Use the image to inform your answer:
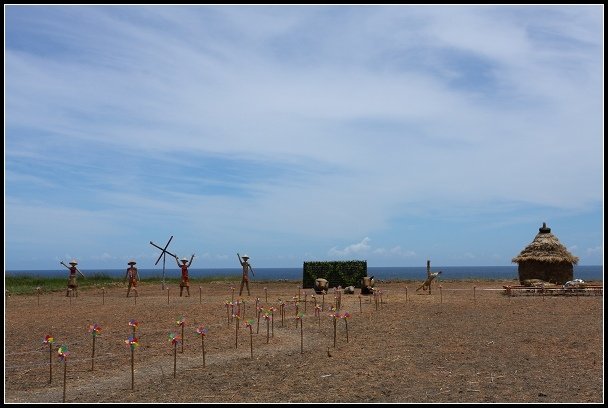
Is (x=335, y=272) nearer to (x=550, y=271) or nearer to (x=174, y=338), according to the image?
(x=550, y=271)

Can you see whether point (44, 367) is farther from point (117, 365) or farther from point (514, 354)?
point (514, 354)

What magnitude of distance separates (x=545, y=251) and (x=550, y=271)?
110cm

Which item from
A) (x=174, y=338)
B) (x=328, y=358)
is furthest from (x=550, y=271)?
(x=174, y=338)

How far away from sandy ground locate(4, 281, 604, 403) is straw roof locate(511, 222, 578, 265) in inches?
536

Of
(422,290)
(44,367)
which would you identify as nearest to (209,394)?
(44,367)

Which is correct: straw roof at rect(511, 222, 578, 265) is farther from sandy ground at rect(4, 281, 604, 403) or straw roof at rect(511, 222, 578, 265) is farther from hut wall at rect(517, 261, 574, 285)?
sandy ground at rect(4, 281, 604, 403)

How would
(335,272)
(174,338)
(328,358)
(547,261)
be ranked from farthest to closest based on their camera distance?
(335,272), (547,261), (328,358), (174,338)

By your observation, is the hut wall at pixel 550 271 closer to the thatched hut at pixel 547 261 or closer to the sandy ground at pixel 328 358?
the thatched hut at pixel 547 261

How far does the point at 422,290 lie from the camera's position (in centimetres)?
3344

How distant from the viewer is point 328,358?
40.9 feet

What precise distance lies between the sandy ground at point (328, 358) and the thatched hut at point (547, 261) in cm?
1381

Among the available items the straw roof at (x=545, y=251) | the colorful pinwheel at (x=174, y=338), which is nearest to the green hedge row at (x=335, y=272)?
the straw roof at (x=545, y=251)

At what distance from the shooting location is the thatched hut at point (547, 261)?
113 feet

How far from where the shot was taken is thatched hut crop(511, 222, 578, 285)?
3434cm
